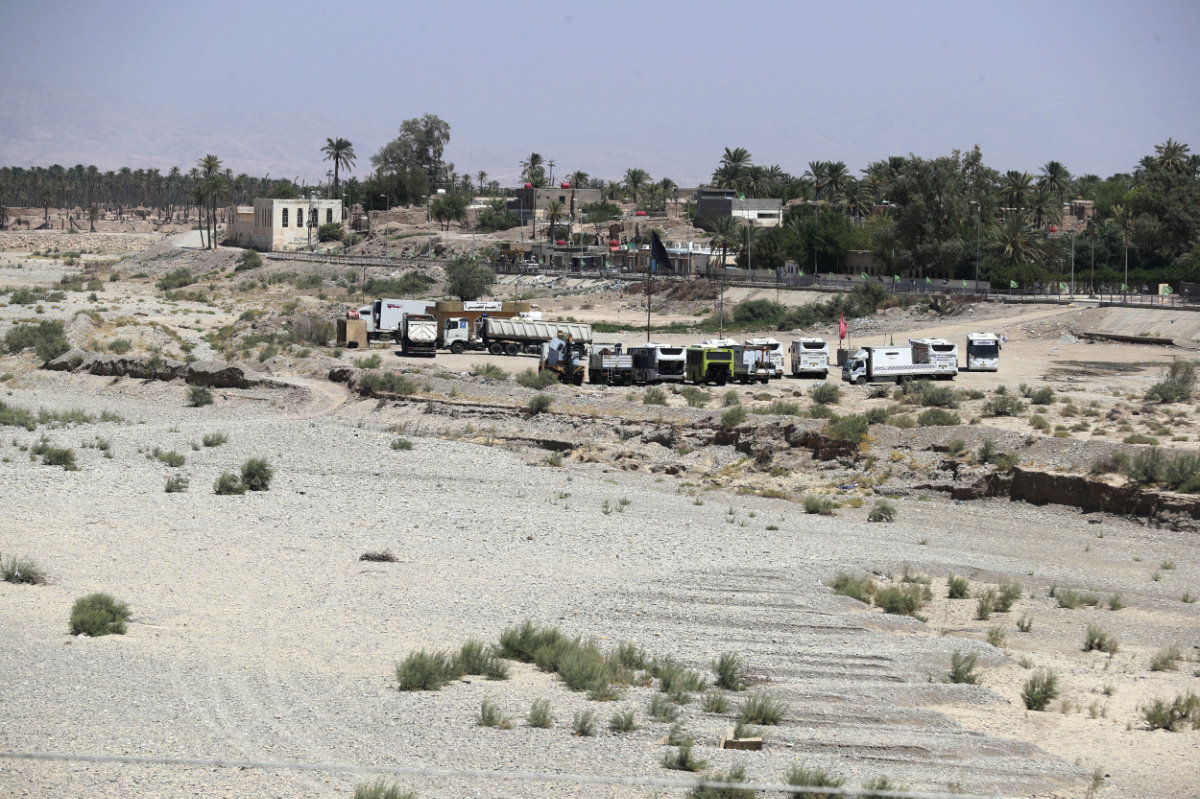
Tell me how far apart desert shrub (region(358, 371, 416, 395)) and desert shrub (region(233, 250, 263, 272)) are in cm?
8314

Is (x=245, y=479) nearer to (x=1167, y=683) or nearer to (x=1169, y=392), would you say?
(x=1167, y=683)

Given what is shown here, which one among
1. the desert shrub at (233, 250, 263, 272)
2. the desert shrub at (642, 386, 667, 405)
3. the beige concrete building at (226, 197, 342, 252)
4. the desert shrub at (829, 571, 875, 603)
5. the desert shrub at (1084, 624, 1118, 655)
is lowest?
the desert shrub at (1084, 624, 1118, 655)

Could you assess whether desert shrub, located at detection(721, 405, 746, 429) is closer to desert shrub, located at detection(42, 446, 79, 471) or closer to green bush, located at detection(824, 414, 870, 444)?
green bush, located at detection(824, 414, 870, 444)

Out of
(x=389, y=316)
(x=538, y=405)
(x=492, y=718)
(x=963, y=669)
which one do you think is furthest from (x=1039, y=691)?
(x=389, y=316)

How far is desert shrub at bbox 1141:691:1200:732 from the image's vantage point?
1407 centimetres

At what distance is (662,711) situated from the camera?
1366 centimetres

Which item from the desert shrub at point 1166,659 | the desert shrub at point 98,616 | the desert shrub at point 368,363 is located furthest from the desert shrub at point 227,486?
the desert shrub at point 368,363

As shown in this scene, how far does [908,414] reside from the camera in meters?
38.6

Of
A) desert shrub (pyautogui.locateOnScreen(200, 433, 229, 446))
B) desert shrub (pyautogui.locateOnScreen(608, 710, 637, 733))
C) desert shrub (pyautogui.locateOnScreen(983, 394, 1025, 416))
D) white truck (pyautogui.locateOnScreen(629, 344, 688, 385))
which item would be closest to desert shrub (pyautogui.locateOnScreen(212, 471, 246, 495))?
desert shrub (pyautogui.locateOnScreen(200, 433, 229, 446))

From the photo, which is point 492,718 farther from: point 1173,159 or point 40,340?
point 1173,159

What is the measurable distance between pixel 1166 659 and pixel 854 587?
4.96m

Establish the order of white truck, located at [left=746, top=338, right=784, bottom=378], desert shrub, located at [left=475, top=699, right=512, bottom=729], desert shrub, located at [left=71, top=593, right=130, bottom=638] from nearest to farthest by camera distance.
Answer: desert shrub, located at [left=475, top=699, right=512, bottom=729], desert shrub, located at [left=71, top=593, right=130, bottom=638], white truck, located at [left=746, top=338, right=784, bottom=378]

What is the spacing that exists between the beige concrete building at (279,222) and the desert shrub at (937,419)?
116 m

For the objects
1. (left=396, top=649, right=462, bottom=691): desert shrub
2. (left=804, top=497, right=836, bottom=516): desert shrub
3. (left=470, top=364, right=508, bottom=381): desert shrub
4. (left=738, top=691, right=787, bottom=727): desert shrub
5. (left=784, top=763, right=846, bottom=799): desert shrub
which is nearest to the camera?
(left=784, top=763, right=846, bottom=799): desert shrub
